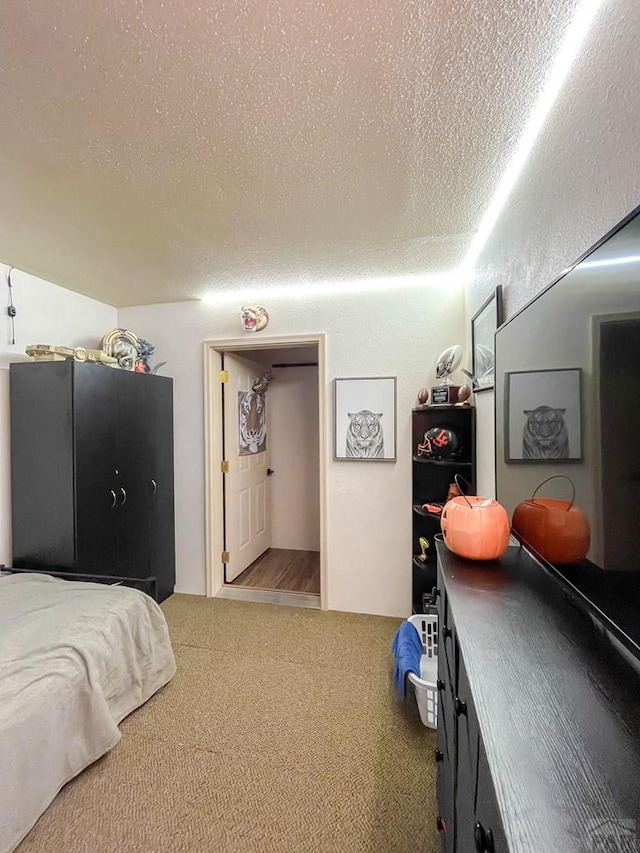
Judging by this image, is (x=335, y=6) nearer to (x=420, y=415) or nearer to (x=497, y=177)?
(x=497, y=177)

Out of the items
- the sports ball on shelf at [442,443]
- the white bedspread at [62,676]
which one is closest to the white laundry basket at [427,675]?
the sports ball on shelf at [442,443]

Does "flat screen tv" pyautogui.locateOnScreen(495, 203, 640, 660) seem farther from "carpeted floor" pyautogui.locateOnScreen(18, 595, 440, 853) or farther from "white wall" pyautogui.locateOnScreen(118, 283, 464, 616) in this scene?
"white wall" pyautogui.locateOnScreen(118, 283, 464, 616)

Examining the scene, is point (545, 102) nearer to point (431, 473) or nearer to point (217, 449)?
point (431, 473)

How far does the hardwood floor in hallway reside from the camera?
331cm

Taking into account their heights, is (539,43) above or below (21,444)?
above

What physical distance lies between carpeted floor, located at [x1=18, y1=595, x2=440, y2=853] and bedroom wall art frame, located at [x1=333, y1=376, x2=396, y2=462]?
51.4 inches

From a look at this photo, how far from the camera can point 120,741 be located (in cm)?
168

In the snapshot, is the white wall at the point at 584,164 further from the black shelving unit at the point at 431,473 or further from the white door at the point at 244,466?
the white door at the point at 244,466

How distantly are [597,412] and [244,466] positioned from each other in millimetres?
3145

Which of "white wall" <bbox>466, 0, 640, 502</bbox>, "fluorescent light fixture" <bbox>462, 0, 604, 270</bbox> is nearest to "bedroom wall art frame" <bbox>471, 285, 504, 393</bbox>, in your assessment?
"white wall" <bbox>466, 0, 640, 502</bbox>

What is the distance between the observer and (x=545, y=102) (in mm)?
1185

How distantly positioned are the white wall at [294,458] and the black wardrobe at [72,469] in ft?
6.15

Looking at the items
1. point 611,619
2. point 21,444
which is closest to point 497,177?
point 611,619

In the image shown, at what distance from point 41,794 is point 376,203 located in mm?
2733
